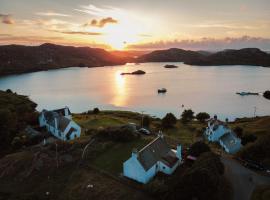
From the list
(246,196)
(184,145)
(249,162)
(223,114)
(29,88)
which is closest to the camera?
(246,196)

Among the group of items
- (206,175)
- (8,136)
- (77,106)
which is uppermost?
(206,175)

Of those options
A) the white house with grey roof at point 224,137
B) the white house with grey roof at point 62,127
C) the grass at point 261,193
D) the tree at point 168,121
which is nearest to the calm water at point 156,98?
the tree at point 168,121

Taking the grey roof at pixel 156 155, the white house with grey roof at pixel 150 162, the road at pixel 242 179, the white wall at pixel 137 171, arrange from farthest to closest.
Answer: the grey roof at pixel 156 155
the white house with grey roof at pixel 150 162
the white wall at pixel 137 171
the road at pixel 242 179

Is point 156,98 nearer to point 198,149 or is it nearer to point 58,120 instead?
point 58,120

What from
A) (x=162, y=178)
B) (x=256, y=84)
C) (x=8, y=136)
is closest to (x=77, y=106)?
(x=8, y=136)

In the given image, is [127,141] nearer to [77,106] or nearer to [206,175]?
[206,175]

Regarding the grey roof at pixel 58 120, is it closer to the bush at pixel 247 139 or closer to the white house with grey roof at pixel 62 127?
the white house with grey roof at pixel 62 127
